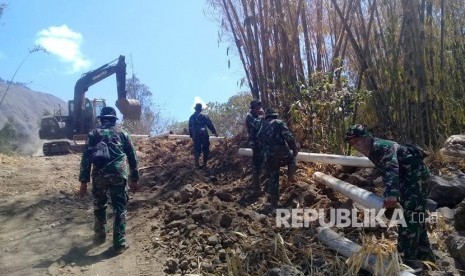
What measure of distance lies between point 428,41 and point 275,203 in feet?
11.0

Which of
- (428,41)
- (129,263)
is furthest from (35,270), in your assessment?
(428,41)

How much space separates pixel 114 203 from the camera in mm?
5016

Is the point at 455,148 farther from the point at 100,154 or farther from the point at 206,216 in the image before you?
the point at 100,154

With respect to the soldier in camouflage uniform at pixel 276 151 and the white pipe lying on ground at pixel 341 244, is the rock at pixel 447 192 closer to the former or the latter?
the white pipe lying on ground at pixel 341 244

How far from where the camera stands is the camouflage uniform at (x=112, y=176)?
16.3ft

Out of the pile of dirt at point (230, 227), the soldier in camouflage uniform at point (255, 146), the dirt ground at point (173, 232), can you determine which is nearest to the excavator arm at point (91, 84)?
the dirt ground at point (173, 232)

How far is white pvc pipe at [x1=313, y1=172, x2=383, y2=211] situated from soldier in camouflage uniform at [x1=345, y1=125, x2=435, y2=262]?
0.34 meters

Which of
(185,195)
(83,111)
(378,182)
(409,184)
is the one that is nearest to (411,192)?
(409,184)

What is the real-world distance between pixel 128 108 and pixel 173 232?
11098 millimetres

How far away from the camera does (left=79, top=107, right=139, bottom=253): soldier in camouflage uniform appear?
497 cm

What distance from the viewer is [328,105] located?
25.5ft

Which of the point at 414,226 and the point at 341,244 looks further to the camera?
the point at 341,244

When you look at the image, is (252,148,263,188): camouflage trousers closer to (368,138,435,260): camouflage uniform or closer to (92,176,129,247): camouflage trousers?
(92,176,129,247): camouflage trousers

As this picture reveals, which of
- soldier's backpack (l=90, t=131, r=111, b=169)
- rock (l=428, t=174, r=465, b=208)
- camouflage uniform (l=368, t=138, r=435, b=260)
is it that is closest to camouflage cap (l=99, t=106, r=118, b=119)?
soldier's backpack (l=90, t=131, r=111, b=169)
